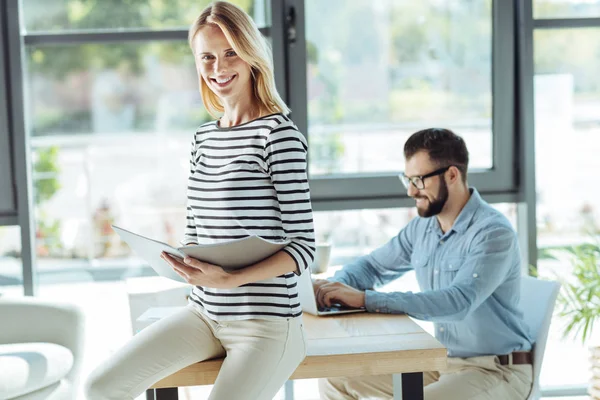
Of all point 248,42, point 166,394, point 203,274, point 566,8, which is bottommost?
point 166,394

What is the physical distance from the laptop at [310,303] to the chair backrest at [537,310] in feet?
1.77

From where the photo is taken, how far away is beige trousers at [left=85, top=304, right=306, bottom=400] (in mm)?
1687

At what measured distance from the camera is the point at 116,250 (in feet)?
11.9

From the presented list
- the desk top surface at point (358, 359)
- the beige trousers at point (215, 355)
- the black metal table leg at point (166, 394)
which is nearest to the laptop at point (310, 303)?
the desk top surface at point (358, 359)

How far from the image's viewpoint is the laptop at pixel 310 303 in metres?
2.21

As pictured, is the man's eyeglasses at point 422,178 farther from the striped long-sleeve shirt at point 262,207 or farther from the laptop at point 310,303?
the striped long-sleeve shirt at point 262,207

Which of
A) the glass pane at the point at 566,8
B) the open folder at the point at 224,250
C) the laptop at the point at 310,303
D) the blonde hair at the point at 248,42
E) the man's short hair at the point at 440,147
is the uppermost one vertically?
the glass pane at the point at 566,8

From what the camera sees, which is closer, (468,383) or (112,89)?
(468,383)

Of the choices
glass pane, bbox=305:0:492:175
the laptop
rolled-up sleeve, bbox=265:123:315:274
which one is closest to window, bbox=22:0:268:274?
glass pane, bbox=305:0:492:175

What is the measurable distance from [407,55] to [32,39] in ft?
5.36

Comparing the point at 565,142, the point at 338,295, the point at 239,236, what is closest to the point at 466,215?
the point at 338,295

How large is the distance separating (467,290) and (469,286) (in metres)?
0.01

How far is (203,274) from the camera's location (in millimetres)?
1738

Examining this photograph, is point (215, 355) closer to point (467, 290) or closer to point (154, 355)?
point (154, 355)
